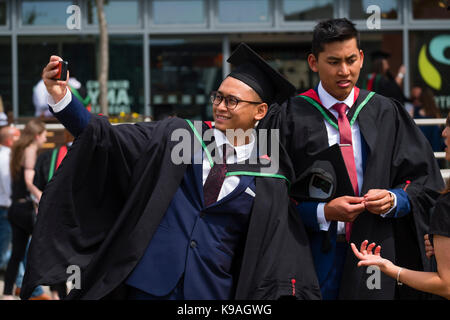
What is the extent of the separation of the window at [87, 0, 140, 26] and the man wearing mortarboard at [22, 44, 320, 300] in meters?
9.64

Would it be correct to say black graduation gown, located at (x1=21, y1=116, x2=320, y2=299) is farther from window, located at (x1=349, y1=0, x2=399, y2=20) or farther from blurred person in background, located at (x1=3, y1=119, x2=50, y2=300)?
window, located at (x1=349, y1=0, x2=399, y2=20)

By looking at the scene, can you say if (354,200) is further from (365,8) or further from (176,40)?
(365,8)

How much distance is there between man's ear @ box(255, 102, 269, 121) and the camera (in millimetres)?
3536

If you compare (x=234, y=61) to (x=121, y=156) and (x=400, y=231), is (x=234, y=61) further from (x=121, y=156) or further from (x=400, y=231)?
(x=400, y=231)

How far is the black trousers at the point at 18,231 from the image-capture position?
7.18 metres

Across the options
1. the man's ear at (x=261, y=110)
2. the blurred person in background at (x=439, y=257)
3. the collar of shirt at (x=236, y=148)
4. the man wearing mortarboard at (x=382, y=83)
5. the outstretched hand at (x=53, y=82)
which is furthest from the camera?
the man wearing mortarboard at (x=382, y=83)

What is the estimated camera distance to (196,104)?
12898mm

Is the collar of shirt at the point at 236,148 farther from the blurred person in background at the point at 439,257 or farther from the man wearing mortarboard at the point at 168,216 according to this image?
the blurred person in background at the point at 439,257

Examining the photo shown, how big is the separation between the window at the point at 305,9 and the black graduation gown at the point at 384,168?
9.28 meters

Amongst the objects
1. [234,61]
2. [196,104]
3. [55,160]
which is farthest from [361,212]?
[196,104]

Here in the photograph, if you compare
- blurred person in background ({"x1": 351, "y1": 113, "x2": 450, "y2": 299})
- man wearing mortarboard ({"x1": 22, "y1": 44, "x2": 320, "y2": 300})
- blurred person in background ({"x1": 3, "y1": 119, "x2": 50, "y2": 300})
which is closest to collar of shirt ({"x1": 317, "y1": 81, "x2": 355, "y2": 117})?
man wearing mortarboard ({"x1": 22, "y1": 44, "x2": 320, "y2": 300})

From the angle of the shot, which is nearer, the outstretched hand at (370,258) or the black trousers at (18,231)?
the outstretched hand at (370,258)

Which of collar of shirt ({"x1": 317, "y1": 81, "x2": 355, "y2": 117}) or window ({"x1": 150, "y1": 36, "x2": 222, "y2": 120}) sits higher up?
window ({"x1": 150, "y1": 36, "x2": 222, "y2": 120})

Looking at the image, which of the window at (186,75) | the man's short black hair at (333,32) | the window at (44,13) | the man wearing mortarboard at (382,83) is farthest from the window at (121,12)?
the man's short black hair at (333,32)
